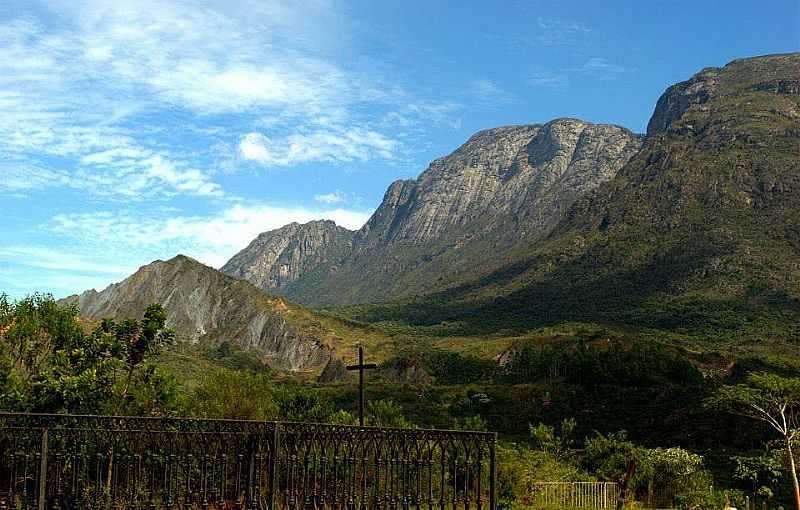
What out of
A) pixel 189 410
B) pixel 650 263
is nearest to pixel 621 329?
pixel 650 263

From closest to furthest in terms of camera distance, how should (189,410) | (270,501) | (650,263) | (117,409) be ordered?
(270,501) < (117,409) < (189,410) < (650,263)

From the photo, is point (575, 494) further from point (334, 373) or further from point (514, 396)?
point (334, 373)

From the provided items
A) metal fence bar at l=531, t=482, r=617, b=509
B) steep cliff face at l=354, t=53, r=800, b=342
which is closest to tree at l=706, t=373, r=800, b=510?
metal fence bar at l=531, t=482, r=617, b=509

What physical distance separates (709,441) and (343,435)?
46.1m

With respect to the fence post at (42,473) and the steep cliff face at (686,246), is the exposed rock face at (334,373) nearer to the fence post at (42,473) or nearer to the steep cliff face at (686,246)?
the steep cliff face at (686,246)

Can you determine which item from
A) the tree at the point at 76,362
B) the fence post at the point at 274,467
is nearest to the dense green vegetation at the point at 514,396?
the tree at the point at 76,362

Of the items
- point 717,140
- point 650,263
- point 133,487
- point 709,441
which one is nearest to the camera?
point 133,487

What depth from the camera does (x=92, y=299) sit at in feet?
518

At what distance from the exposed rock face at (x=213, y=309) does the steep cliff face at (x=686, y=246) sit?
3236 centimetres

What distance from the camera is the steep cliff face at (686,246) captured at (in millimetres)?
115000

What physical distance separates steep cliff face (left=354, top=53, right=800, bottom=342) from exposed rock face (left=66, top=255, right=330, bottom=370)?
32356 millimetres

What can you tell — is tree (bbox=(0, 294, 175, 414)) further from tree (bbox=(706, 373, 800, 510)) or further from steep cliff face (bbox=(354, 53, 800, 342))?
steep cliff face (bbox=(354, 53, 800, 342))

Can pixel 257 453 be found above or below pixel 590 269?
below

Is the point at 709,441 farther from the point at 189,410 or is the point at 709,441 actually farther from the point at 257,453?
the point at 257,453
